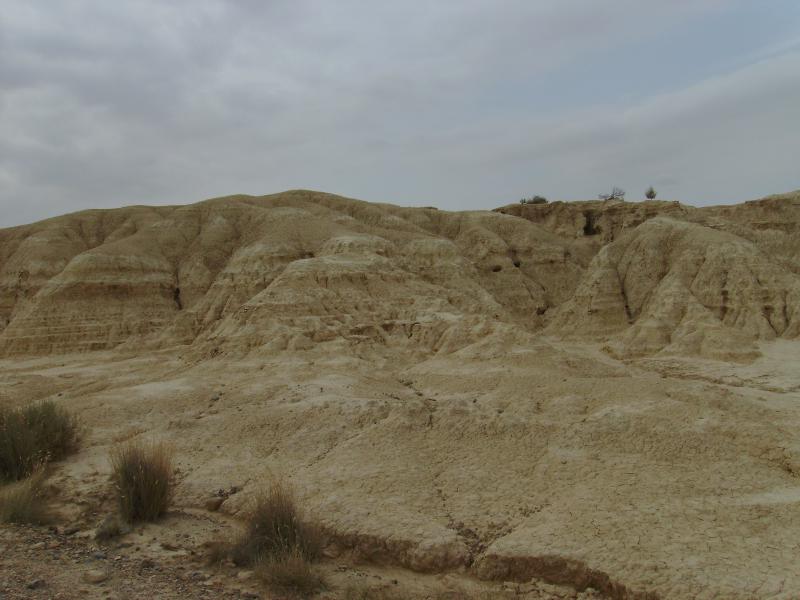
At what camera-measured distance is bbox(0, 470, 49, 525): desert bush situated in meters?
8.48

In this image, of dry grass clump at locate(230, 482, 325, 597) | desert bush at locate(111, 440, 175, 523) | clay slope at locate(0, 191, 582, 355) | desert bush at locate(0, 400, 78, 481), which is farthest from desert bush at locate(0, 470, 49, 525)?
clay slope at locate(0, 191, 582, 355)

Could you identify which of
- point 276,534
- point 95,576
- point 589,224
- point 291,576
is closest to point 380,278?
point 276,534

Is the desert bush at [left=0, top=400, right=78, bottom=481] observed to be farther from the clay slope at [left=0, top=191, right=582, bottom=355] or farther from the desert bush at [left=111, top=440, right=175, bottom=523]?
the clay slope at [left=0, top=191, right=582, bottom=355]

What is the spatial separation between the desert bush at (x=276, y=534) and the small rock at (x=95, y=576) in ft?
4.88

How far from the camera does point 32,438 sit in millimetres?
10594

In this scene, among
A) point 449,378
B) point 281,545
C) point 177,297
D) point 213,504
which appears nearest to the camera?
point 281,545

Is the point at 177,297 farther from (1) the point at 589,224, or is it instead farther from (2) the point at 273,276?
(1) the point at 589,224

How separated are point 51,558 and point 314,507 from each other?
3.36 meters

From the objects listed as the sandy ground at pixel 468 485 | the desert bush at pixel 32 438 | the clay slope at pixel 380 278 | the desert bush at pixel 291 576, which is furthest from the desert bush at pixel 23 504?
the clay slope at pixel 380 278

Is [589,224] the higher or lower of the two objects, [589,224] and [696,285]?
the higher

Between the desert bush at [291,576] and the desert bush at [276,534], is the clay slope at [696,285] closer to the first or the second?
the desert bush at [276,534]

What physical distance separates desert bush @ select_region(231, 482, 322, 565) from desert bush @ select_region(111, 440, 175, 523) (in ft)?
5.16

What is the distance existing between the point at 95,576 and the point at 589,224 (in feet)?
128

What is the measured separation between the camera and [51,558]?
744 cm
